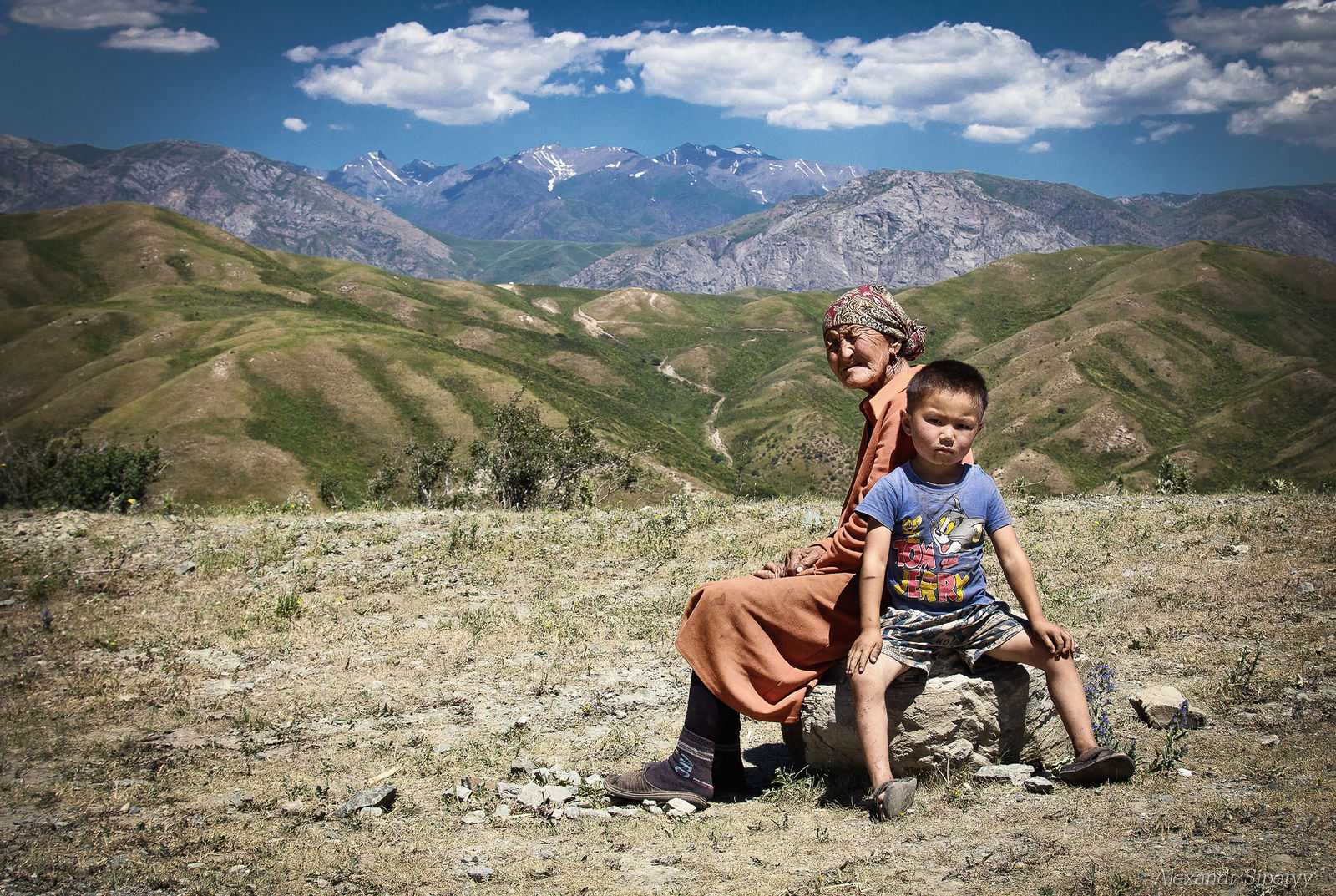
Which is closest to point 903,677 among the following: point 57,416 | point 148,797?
point 148,797

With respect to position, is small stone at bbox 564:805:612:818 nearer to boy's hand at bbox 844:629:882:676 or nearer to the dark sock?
the dark sock

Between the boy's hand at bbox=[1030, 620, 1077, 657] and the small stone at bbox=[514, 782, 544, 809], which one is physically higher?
the boy's hand at bbox=[1030, 620, 1077, 657]

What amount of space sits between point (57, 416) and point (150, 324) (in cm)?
3525

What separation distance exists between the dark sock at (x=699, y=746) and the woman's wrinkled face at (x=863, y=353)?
2.29 m

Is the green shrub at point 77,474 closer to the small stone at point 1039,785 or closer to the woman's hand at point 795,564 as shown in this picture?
the woman's hand at point 795,564

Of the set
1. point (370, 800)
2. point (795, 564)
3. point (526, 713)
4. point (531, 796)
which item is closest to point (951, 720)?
point (795, 564)

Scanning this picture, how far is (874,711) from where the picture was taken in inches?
166

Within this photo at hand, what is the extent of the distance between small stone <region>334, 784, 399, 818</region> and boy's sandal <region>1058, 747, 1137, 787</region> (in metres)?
4.17

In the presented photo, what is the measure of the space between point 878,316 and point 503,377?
115856mm

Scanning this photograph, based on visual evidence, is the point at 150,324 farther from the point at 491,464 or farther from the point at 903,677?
the point at 903,677

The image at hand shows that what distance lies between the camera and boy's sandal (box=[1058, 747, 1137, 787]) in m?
4.16

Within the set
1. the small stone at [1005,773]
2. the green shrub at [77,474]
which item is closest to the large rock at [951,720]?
the small stone at [1005,773]

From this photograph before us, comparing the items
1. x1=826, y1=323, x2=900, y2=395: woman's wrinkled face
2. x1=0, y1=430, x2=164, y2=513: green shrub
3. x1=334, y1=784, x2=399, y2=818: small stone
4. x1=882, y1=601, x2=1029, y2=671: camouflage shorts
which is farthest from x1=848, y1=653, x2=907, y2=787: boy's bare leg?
x1=0, y1=430, x2=164, y2=513: green shrub

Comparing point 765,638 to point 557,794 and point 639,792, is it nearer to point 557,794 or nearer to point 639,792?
point 639,792
